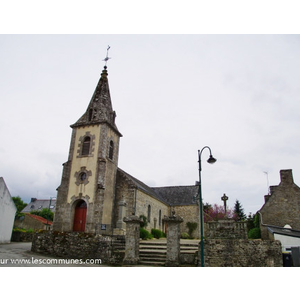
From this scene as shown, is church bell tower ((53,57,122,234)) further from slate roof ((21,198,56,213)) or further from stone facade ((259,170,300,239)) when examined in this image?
slate roof ((21,198,56,213))

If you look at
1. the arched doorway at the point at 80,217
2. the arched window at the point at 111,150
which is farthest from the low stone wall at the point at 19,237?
the arched window at the point at 111,150

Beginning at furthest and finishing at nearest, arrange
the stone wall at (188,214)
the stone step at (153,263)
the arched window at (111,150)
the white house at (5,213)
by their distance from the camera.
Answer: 1. the stone wall at (188,214)
2. the arched window at (111,150)
3. the white house at (5,213)
4. the stone step at (153,263)

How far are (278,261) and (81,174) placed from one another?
15.0 meters

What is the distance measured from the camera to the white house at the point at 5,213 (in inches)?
779

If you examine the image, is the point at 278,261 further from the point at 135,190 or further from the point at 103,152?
the point at 103,152

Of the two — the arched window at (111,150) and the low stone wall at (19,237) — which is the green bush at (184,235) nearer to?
the arched window at (111,150)

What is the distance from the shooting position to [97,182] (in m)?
19.5

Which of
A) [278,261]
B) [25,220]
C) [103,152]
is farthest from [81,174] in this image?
[25,220]

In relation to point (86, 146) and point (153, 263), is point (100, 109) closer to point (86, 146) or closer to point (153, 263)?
point (86, 146)

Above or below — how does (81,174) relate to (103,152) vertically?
below

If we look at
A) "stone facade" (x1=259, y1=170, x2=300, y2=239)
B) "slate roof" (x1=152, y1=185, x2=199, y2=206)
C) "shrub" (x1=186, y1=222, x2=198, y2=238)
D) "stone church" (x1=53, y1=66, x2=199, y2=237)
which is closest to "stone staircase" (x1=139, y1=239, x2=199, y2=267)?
"stone church" (x1=53, y1=66, x2=199, y2=237)

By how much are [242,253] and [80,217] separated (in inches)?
493

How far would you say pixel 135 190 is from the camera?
21719 mm

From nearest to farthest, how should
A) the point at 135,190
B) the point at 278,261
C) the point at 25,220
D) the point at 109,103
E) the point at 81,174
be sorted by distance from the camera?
the point at 278,261 < the point at 81,174 < the point at 135,190 < the point at 109,103 < the point at 25,220
